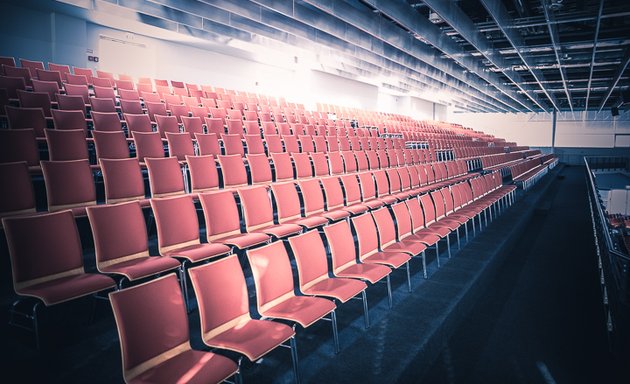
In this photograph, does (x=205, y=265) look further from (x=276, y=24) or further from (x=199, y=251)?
(x=276, y=24)

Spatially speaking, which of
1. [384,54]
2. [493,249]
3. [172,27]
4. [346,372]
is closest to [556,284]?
[493,249]

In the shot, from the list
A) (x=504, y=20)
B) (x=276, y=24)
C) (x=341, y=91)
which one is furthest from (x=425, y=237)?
(x=341, y=91)

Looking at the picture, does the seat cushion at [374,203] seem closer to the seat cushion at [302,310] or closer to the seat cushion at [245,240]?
the seat cushion at [245,240]

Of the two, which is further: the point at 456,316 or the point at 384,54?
the point at 384,54

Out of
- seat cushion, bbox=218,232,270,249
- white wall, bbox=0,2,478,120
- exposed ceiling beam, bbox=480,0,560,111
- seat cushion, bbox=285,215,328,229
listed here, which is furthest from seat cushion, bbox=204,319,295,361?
white wall, bbox=0,2,478,120

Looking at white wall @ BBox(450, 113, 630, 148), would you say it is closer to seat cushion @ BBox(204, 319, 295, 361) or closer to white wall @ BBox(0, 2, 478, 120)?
white wall @ BBox(0, 2, 478, 120)

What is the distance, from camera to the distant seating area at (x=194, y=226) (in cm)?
132

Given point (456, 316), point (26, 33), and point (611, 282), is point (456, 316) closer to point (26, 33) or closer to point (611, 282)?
point (611, 282)

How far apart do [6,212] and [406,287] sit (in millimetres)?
2168

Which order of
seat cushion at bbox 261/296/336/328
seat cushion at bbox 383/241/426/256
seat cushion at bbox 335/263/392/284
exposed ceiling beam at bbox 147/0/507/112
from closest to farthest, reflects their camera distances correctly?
1. seat cushion at bbox 261/296/336/328
2. seat cushion at bbox 335/263/392/284
3. seat cushion at bbox 383/241/426/256
4. exposed ceiling beam at bbox 147/0/507/112

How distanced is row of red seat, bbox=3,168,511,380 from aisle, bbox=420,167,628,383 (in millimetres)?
482

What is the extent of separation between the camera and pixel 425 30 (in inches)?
248

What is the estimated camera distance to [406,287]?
2.32 m

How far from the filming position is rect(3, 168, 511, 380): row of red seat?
4.03ft
